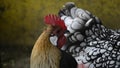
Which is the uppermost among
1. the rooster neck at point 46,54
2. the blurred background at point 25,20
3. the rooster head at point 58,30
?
the blurred background at point 25,20

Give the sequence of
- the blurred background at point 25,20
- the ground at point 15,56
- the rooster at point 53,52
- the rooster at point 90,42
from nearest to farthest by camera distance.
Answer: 1. the rooster at point 90,42
2. the rooster at point 53,52
3. the blurred background at point 25,20
4. the ground at point 15,56

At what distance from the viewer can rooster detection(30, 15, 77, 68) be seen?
10.5ft

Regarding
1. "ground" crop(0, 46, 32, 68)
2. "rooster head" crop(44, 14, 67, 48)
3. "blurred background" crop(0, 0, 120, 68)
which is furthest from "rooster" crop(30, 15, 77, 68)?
"ground" crop(0, 46, 32, 68)

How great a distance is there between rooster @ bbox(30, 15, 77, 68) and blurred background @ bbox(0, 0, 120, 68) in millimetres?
907

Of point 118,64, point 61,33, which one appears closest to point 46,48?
point 61,33

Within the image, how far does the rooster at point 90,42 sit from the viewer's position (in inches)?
117

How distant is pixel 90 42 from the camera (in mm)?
3104

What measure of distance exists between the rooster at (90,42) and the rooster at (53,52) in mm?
59

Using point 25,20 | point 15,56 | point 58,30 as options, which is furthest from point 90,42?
point 15,56

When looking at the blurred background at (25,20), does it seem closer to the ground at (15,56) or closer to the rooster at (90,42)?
the ground at (15,56)

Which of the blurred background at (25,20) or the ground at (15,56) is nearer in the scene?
the blurred background at (25,20)

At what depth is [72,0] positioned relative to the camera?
406 centimetres

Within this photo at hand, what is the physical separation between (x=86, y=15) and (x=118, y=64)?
21.4 inches

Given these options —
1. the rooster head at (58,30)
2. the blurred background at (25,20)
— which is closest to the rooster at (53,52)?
the rooster head at (58,30)
